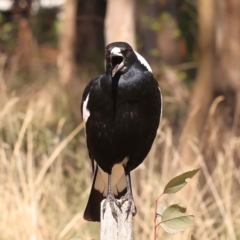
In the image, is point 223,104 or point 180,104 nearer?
point 223,104

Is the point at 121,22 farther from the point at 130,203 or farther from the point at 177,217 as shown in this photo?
the point at 177,217

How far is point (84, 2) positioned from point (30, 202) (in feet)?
16.1

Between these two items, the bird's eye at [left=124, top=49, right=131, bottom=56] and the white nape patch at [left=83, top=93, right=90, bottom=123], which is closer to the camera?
the bird's eye at [left=124, top=49, right=131, bottom=56]

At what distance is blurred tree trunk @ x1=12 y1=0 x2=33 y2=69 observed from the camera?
8.94 metres

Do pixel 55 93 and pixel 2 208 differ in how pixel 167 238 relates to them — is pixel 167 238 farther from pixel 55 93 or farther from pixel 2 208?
pixel 55 93

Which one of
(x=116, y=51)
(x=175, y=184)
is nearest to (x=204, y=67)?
(x=116, y=51)

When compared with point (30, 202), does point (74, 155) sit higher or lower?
higher

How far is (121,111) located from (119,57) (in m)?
0.16

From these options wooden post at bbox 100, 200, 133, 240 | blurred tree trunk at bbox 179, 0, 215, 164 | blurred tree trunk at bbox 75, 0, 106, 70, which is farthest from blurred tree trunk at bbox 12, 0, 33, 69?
wooden post at bbox 100, 200, 133, 240

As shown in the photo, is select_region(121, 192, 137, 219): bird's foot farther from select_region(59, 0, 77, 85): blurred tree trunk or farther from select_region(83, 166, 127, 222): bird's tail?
select_region(59, 0, 77, 85): blurred tree trunk

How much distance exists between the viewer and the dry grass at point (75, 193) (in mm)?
2539

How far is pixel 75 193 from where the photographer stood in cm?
326

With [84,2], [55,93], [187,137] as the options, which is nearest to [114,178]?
[187,137]

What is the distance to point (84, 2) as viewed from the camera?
720 centimetres
